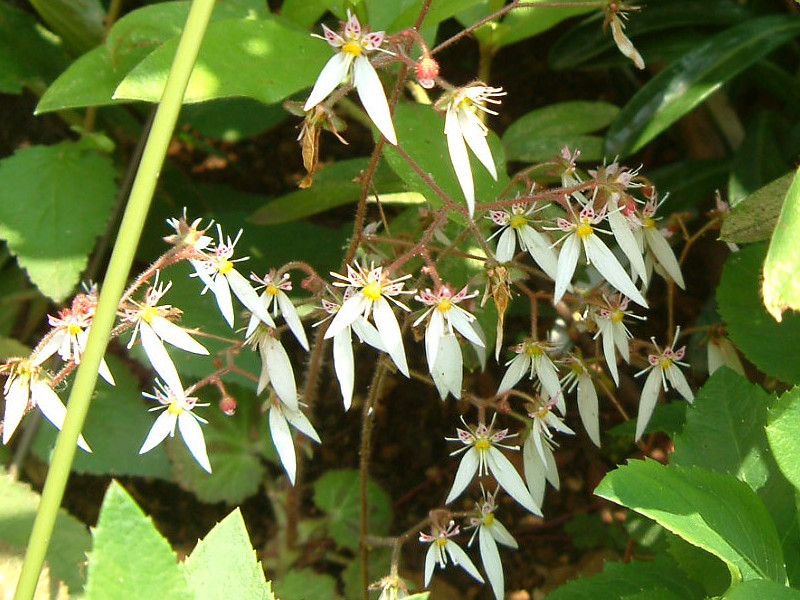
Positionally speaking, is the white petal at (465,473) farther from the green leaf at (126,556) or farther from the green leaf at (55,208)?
the green leaf at (55,208)

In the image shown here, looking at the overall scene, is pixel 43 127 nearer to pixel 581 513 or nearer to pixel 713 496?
pixel 581 513

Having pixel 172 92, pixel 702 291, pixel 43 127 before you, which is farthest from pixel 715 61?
pixel 43 127

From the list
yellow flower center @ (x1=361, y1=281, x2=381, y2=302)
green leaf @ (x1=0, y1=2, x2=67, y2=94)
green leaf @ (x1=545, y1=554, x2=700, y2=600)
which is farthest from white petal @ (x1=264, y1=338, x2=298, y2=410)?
green leaf @ (x1=0, y1=2, x2=67, y2=94)

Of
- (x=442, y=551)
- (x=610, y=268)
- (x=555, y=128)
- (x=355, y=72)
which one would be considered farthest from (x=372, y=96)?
(x=555, y=128)

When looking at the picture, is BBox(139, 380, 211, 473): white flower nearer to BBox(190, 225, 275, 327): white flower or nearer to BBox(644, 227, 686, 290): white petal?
BBox(190, 225, 275, 327): white flower

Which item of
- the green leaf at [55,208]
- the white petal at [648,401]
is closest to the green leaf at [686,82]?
the white petal at [648,401]

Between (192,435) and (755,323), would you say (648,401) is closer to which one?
(755,323)

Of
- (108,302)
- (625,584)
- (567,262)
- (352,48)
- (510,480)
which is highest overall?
(352,48)
